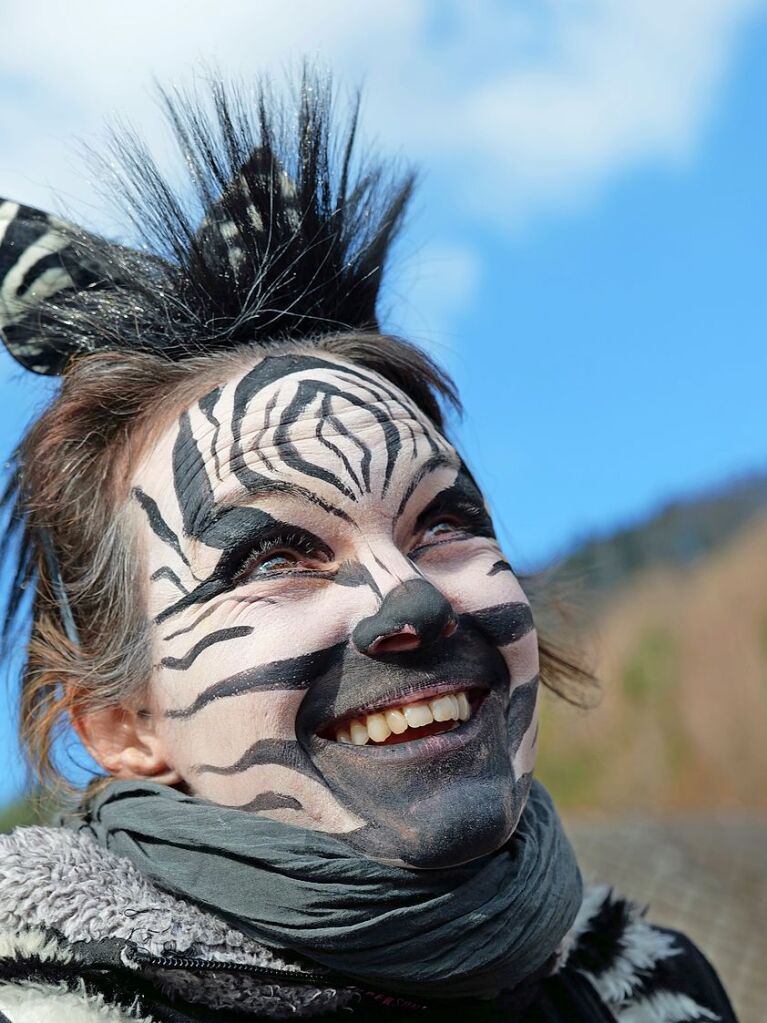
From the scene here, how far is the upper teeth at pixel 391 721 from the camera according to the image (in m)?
1.99

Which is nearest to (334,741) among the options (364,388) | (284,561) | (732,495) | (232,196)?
(284,561)

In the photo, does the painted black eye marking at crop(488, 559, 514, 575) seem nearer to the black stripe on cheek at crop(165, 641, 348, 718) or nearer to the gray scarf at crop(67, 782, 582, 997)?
the black stripe on cheek at crop(165, 641, 348, 718)

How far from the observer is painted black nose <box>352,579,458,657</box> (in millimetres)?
1966

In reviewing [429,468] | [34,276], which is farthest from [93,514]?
[429,468]

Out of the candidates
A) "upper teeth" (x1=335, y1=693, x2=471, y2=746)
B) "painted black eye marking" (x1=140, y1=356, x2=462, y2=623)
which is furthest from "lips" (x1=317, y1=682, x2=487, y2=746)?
"painted black eye marking" (x1=140, y1=356, x2=462, y2=623)

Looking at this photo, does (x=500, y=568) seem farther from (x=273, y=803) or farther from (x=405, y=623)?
(x=273, y=803)

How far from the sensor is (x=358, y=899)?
1.87 meters

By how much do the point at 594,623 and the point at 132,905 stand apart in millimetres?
1597

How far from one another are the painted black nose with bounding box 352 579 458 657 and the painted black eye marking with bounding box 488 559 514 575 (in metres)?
0.26

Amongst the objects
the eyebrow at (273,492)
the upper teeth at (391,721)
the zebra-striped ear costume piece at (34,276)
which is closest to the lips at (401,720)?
the upper teeth at (391,721)

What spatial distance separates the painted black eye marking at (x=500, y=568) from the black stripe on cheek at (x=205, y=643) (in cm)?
50

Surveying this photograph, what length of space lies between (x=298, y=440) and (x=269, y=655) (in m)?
0.43

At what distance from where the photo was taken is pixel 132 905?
1906 mm

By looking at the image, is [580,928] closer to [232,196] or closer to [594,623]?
[594,623]
